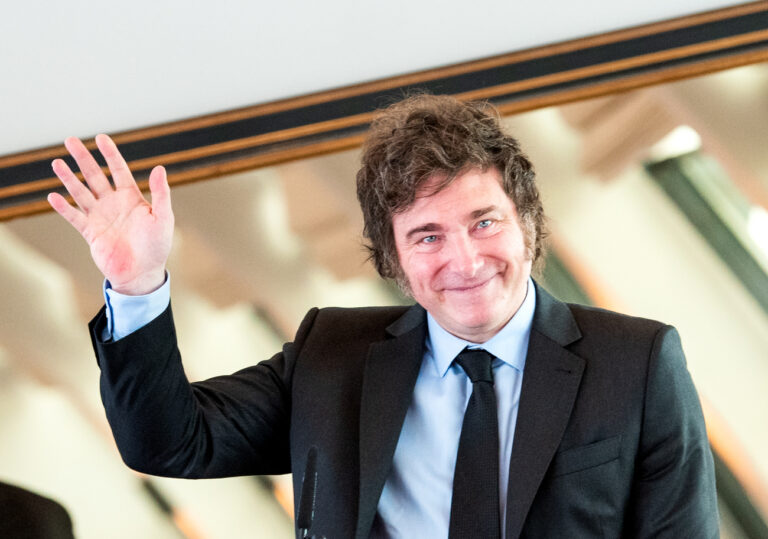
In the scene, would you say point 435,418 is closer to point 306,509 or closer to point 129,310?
point 306,509

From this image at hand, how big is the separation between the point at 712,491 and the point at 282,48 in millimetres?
1183

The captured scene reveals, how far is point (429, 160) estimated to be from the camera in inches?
53.9

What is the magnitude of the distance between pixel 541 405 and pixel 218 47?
1062 millimetres

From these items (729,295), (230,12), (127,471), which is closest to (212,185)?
(230,12)

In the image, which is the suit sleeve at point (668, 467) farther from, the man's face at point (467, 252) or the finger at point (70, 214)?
the finger at point (70, 214)

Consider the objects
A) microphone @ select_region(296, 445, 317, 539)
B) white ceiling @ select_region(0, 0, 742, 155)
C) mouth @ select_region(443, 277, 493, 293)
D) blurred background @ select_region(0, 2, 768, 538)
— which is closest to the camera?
microphone @ select_region(296, 445, 317, 539)

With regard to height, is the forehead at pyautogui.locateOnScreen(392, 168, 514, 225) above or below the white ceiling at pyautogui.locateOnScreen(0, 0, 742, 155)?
below

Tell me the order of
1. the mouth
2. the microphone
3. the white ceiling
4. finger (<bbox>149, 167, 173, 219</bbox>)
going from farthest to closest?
the white ceiling < the mouth < finger (<bbox>149, 167, 173, 219</bbox>) < the microphone

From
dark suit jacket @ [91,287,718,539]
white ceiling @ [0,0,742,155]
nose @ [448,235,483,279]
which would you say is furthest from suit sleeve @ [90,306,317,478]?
white ceiling @ [0,0,742,155]

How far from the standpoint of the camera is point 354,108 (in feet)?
6.03

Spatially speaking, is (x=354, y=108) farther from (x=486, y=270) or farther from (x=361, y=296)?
(x=486, y=270)

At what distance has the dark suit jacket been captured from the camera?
4.20 ft

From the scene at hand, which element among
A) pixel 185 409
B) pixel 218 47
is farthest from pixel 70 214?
pixel 218 47

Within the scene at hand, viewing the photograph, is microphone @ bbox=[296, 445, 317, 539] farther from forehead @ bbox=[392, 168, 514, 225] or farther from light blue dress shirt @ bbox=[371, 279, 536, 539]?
forehead @ bbox=[392, 168, 514, 225]
